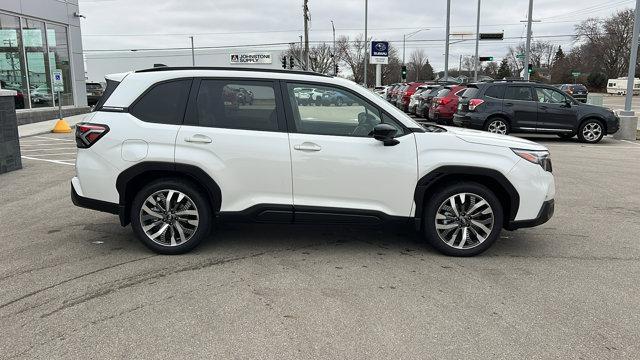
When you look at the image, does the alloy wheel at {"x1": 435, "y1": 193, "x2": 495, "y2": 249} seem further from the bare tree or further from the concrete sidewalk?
the bare tree

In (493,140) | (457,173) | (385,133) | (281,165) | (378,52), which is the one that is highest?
(378,52)

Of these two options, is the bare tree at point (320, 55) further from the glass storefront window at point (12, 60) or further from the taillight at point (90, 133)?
the taillight at point (90, 133)

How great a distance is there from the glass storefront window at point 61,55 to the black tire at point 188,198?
20.2 metres

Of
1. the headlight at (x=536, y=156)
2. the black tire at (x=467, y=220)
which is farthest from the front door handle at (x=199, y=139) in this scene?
the headlight at (x=536, y=156)

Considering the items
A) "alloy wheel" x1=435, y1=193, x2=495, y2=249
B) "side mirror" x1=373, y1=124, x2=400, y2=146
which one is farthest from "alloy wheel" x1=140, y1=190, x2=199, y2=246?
"alloy wheel" x1=435, y1=193, x2=495, y2=249

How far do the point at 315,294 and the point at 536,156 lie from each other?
8.48 ft

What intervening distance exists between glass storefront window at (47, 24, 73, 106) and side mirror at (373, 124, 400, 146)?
70.3 feet

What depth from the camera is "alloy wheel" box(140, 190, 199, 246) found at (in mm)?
4969

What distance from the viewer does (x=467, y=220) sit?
5035mm

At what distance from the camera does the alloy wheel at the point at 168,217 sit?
4969 millimetres

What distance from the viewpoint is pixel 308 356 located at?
3.26 meters

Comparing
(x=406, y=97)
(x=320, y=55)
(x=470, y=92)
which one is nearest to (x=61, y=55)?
(x=406, y=97)

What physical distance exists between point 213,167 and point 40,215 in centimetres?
311

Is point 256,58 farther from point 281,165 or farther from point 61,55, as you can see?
point 281,165
